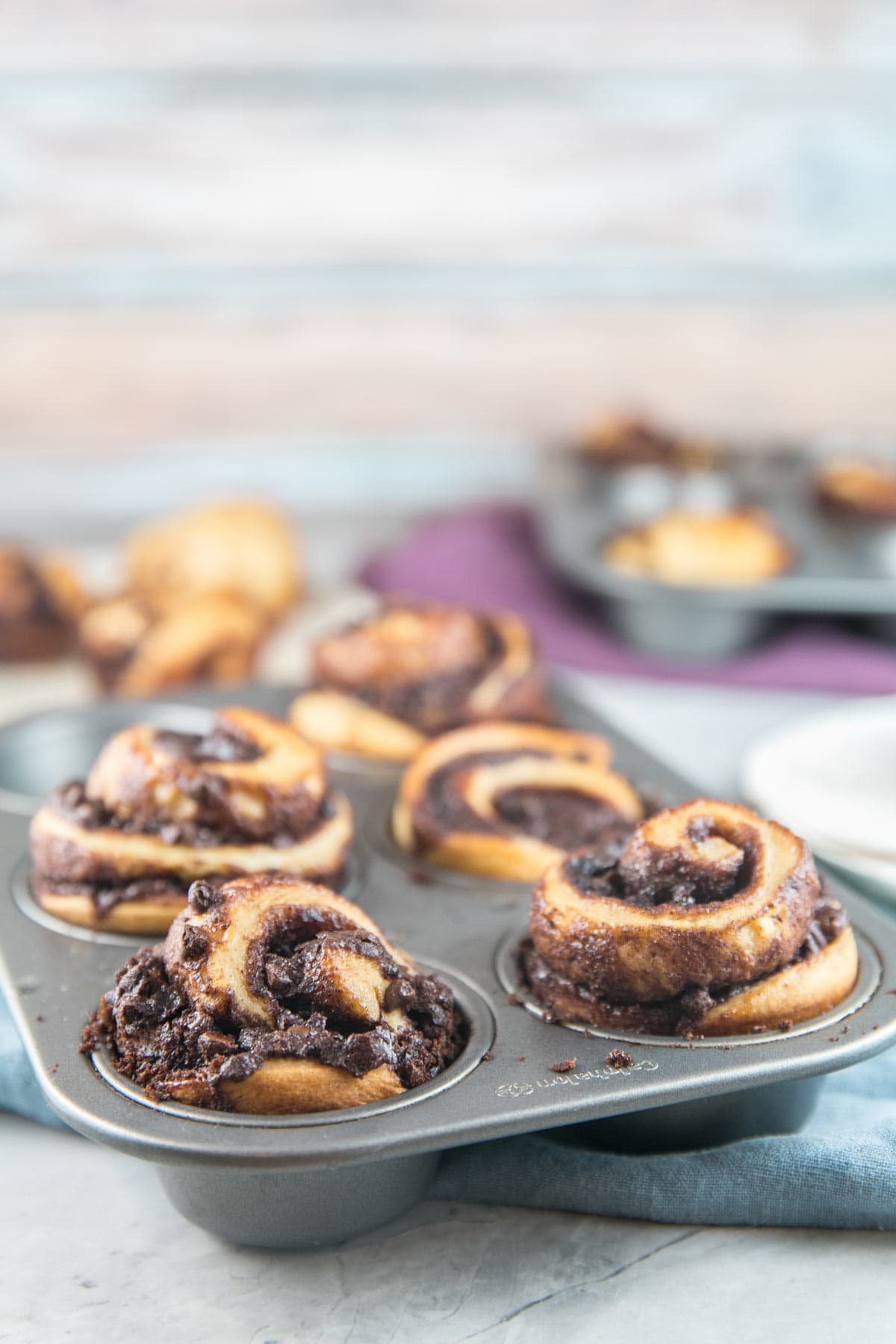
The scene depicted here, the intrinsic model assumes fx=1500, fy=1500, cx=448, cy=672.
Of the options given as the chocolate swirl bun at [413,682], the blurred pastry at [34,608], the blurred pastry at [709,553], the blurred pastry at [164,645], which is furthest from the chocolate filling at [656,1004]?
the blurred pastry at [34,608]

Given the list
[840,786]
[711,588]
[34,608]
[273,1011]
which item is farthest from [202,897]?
[34,608]

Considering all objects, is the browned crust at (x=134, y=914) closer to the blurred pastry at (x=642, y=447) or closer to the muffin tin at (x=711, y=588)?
the muffin tin at (x=711, y=588)

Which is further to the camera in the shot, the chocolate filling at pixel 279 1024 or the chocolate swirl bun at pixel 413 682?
the chocolate swirl bun at pixel 413 682

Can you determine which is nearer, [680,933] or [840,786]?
[680,933]

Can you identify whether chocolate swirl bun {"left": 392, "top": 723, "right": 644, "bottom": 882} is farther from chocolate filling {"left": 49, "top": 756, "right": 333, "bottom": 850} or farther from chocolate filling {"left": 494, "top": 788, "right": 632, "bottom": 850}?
chocolate filling {"left": 49, "top": 756, "right": 333, "bottom": 850}

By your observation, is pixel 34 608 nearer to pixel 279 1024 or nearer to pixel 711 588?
pixel 711 588

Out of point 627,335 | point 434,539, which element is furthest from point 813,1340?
point 627,335
